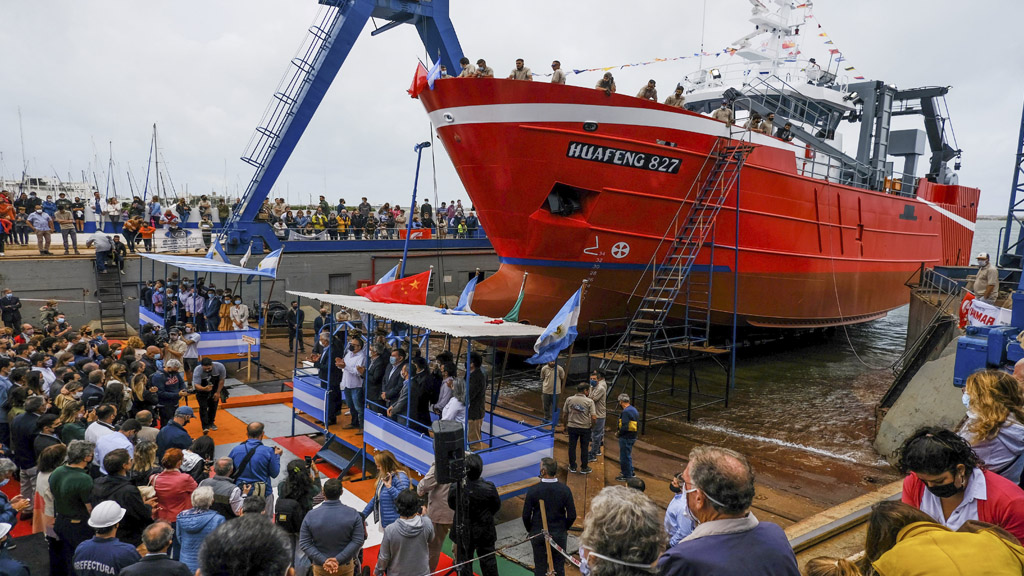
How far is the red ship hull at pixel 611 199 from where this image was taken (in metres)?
12.8

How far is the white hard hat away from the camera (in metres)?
3.70

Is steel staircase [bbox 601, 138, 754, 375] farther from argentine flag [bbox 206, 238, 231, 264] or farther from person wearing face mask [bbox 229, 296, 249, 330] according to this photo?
argentine flag [bbox 206, 238, 231, 264]

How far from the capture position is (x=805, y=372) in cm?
1641

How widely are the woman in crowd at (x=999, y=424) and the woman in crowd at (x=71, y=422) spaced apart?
23.5 feet

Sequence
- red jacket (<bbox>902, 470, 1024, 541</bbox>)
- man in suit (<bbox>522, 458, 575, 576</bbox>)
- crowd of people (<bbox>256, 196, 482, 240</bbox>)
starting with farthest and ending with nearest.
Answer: crowd of people (<bbox>256, 196, 482, 240</bbox>) → man in suit (<bbox>522, 458, 575, 576</bbox>) → red jacket (<bbox>902, 470, 1024, 541</bbox>)

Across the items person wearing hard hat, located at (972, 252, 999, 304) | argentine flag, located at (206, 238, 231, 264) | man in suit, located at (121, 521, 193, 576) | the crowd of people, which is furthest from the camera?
the crowd of people

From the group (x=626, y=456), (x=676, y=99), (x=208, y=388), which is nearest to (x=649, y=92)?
(x=676, y=99)

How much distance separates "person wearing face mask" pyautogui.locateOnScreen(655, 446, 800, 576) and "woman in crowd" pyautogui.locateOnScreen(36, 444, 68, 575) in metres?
5.01

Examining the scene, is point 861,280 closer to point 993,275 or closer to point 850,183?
point 850,183

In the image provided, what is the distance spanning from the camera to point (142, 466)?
507cm

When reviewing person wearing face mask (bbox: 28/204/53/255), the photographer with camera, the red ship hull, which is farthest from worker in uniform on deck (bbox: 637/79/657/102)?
person wearing face mask (bbox: 28/204/53/255)

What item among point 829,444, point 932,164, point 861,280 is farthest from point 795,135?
point 932,164

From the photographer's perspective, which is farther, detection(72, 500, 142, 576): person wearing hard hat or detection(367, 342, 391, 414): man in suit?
detection(367, 342, 391, 414): man in suit

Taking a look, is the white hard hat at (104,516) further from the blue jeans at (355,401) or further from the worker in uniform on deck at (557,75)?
the worker in uniform on deck at (557,75)
